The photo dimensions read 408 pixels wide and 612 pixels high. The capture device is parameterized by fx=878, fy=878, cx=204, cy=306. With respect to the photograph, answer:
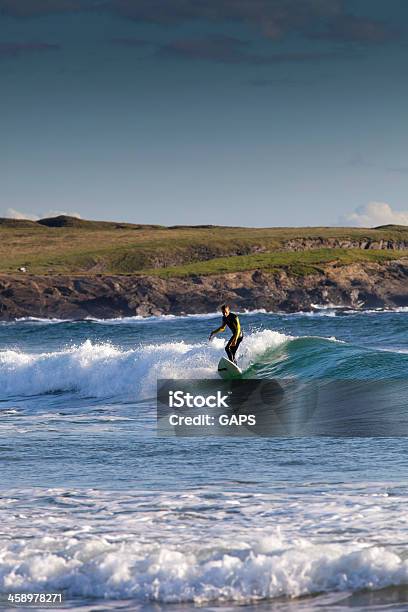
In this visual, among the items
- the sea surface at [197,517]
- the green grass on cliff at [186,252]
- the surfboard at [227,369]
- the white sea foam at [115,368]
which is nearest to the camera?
the sea surface at [197,517]

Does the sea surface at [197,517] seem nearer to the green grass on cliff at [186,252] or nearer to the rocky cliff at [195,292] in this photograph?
the rocky cliff at [195,292]

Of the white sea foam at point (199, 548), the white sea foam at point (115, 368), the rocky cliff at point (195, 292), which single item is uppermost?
the rocky cliff at point (195, 292)

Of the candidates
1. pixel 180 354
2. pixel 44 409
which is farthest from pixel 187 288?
pixel 44 409

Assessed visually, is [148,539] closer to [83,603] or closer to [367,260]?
[83,603]

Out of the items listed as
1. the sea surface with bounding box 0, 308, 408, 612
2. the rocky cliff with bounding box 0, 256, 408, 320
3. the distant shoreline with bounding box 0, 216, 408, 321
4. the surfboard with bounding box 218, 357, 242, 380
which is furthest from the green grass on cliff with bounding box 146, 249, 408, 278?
the sea surface with bounding box 0, 308, 408, 612

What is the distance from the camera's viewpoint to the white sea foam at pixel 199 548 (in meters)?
8.70

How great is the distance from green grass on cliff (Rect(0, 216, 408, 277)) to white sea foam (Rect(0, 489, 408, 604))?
114 meters

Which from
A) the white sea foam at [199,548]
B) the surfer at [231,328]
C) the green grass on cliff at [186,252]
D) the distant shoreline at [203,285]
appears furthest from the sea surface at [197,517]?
the green grass on cliff at [186,252]

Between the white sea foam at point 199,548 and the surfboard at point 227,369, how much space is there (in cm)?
1377

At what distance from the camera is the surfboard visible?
2555 centimetres

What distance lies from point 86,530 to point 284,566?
2.65 m

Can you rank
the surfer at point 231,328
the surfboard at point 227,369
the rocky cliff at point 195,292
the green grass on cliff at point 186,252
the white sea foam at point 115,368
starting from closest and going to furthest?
the surfer at point 231,328
the surfboard at point 227,369
the white sea foam at point 115,368
the rocky cliff at point 195,292
the green grass on cliff at point 186,252

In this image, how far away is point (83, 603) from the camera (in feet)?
28.0

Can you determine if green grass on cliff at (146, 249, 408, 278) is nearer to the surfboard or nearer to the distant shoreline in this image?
the distant shoreline
